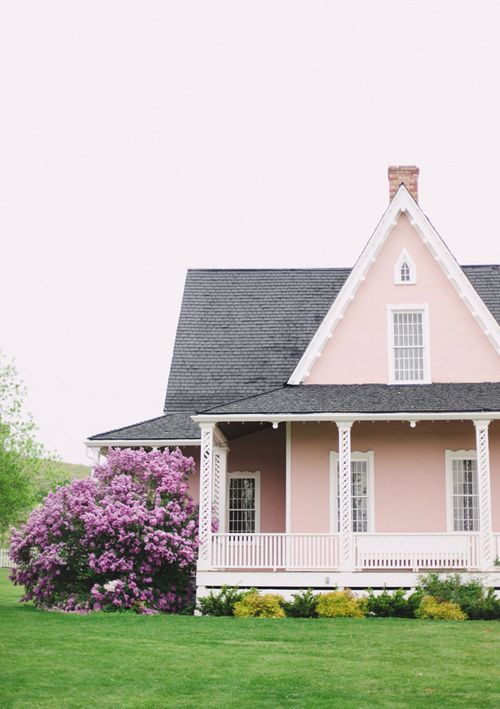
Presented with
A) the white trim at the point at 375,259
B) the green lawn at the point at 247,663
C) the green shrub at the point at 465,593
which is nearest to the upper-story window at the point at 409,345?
the white trim at the point at 375,259

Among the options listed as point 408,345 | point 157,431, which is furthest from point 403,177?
point 157,431

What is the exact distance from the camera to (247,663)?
13.6m

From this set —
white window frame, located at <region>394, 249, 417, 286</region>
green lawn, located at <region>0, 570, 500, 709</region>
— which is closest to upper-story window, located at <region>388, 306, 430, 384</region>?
white window frame, located at <region>394, 249, 417, 286</region>

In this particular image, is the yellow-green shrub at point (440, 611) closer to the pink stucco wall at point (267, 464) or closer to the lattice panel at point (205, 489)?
the lattice panel at point (205, 489)

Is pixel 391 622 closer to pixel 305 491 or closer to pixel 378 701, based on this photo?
pixel 305 491

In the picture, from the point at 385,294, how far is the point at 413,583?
768 centimetres

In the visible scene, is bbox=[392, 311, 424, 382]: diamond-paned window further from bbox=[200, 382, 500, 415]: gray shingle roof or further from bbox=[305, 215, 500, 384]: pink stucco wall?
bbox=[200, 382, 500, 415]: gray shingle roof

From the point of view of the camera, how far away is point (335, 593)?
2005cm

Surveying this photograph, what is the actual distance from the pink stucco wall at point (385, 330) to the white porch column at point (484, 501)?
343cm

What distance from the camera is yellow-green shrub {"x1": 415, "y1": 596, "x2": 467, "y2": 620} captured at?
1920 centimetres

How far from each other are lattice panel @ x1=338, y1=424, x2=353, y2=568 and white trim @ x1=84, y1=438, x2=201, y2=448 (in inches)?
164

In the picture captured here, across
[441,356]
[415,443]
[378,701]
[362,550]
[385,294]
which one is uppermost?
[385,294]

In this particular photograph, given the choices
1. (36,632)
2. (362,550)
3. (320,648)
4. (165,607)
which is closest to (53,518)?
(165,607)

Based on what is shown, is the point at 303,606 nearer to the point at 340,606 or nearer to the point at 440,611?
the point at 340,606
